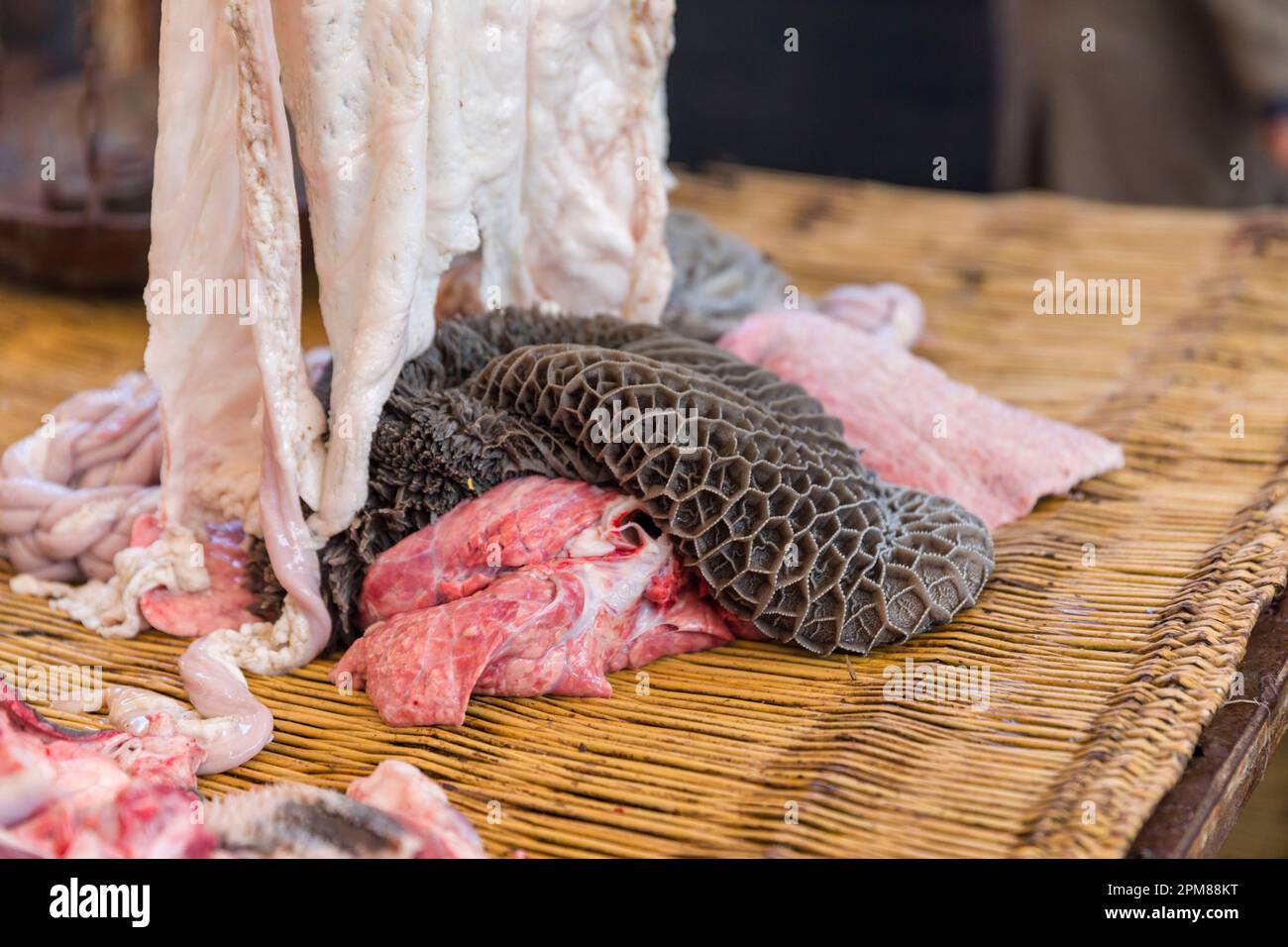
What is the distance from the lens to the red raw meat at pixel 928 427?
9.63 feet

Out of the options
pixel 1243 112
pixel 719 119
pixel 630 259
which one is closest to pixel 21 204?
pixel 630 259

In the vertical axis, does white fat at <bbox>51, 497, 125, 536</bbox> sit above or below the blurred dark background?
below

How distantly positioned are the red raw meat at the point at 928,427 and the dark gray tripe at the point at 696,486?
1.22 ft

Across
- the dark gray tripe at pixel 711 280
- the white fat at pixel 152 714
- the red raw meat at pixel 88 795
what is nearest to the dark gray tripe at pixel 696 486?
the white fat at pixel 152 714

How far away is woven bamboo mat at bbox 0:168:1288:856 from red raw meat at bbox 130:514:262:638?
4 centimetres

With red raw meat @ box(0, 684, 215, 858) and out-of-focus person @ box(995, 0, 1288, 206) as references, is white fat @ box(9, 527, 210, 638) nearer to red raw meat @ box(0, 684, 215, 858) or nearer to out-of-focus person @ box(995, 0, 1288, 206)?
red raw meat @ box(0, 684, 215, 858)

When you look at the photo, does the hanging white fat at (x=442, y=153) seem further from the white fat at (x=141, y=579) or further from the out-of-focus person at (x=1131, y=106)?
the out-of-focus person at (x=1131, y=106)

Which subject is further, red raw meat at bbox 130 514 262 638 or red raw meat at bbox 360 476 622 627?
red raw meat at bbox 130 514 262 638

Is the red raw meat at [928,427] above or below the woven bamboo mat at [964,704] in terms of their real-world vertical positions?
above

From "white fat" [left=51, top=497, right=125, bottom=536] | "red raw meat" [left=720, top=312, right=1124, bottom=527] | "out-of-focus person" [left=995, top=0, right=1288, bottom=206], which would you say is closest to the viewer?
"white fat" [left=51, top=497, right=125, bottom=536]

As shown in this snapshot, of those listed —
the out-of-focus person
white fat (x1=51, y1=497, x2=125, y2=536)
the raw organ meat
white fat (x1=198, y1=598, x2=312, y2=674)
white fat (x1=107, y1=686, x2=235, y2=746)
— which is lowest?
the raw organ meat

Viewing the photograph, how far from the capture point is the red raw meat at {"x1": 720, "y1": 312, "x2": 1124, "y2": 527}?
2936 mm

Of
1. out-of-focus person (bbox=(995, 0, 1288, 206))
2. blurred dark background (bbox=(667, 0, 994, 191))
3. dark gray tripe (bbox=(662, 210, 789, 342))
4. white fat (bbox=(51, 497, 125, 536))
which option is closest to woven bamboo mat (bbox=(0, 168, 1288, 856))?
white fat (bbox=(51, 497, 125, 536))

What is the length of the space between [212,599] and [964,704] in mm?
1275
